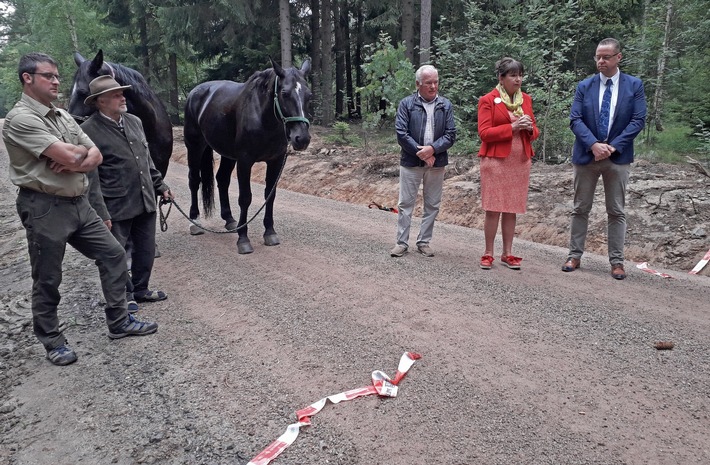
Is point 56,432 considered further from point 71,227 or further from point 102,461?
point 71,227

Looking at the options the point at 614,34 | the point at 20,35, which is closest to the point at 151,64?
the point at 614,34

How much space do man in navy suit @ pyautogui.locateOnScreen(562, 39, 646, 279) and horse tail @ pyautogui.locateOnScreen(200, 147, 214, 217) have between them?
204 inches

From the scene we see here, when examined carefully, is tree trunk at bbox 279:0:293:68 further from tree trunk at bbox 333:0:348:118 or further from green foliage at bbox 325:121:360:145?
tree trunk at bbox 333:0:348:118

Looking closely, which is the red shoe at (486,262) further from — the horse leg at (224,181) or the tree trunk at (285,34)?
the tree trunk at (285,34)

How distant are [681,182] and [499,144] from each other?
4.06 m

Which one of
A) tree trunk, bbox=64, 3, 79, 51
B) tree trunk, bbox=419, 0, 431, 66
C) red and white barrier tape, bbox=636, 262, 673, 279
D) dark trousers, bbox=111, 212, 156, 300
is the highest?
tree trunk, bbox=64, 3, 79, 51

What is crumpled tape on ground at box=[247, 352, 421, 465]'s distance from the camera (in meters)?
2.37

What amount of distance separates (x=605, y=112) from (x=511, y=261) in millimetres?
1789

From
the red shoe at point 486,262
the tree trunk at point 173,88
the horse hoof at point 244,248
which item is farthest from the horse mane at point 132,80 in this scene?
the tree trunk at point 173,88

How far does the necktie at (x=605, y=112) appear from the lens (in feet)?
15.7

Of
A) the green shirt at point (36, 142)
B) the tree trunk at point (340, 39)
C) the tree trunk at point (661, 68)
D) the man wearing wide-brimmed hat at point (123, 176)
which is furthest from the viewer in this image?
the tree trunk at point (340, 39)

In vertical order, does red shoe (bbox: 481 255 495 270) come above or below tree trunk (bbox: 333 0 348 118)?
below

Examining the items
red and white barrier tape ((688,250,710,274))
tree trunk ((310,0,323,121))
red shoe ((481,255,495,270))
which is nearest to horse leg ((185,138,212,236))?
red shoe ((481,255,495,270))

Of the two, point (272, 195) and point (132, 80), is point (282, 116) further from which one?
point (132, 80)
